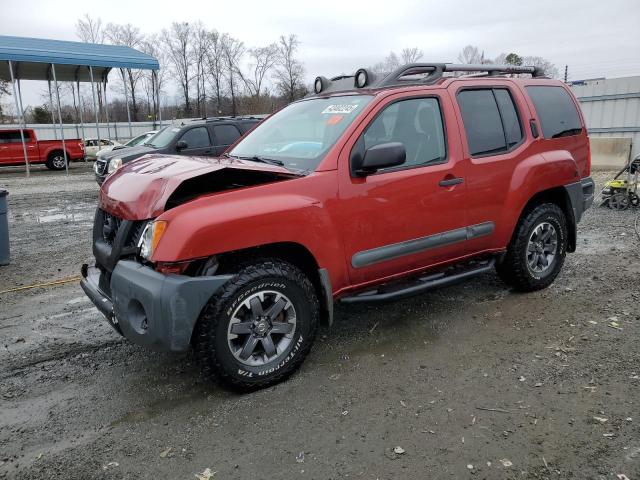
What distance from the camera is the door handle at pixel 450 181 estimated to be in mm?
4062

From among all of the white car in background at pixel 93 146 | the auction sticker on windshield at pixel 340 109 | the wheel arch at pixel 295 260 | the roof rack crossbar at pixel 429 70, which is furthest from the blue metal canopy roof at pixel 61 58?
the wheel arch at pixel 295 260

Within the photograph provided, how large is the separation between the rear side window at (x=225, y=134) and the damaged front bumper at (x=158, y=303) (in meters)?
9.47

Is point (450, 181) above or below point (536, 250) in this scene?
above

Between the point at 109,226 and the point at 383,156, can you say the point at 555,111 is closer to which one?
the point at 383,156

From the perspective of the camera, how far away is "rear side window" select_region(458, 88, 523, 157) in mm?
4355

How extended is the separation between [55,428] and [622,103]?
16499mm

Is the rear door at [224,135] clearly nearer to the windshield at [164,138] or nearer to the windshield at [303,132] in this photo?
the windshield at [164,138]

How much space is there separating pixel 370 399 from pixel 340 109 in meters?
2.16

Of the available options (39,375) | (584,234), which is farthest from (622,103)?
(39,375)

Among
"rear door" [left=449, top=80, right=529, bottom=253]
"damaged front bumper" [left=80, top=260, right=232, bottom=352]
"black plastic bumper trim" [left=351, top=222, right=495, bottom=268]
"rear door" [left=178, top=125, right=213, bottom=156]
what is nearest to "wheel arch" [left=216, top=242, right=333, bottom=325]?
"damaged front bumper" [left=80, top=260, right=232, bottom=352]

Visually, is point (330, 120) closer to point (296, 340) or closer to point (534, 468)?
point (296, 340)

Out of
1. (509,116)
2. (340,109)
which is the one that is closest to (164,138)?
(340,109)

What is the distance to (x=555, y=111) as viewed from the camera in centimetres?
506

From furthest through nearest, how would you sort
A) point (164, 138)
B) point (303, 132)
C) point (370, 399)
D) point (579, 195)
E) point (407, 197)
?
1. point (164, 138)
2. point (579, 195)
3. point (303, 132)
4. point (407, 197)
5. point (370, 399)
